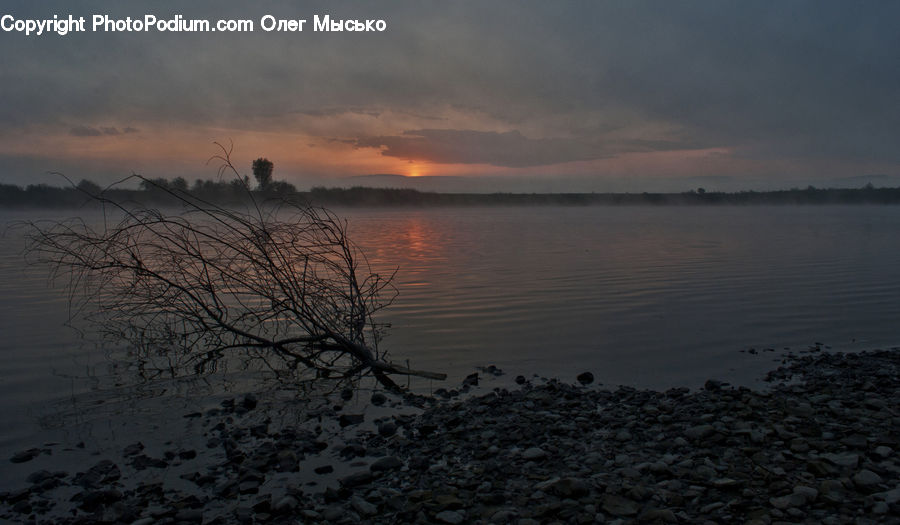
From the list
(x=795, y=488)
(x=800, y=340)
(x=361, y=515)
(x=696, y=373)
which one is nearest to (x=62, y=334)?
(x=361, y=515)

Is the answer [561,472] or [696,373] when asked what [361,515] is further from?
[696,373]

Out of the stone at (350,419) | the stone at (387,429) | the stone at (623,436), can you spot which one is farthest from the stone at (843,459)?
the stone at (350,419)

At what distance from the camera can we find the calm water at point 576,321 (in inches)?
352

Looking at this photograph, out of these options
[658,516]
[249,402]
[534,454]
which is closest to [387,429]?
[534,454]

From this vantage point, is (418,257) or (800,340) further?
(418,257)

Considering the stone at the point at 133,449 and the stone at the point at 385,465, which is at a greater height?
the stone at the point at 385,465

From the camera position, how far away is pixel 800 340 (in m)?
11.0

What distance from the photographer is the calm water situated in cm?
893

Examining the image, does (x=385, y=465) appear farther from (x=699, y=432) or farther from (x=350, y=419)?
(x=699, y=432)

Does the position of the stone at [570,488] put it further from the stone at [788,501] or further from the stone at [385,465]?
the stone at [385,465]

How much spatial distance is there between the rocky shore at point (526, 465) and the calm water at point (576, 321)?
5.13 feet

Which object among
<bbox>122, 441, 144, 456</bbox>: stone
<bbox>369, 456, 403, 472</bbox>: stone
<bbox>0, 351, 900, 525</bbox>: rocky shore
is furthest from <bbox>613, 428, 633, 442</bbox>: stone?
<bbox>122, 441, 144, 456</bbox>: stone

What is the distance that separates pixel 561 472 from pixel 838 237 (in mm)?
39130

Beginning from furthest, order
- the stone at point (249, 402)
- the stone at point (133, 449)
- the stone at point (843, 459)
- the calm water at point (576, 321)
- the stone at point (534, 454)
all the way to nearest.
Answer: the calm water at point (576, 321)
the stone at point (249, 402)
the stone at point (133, 449)
the stone at point (534, 454)
the stone at point (843, 459)
